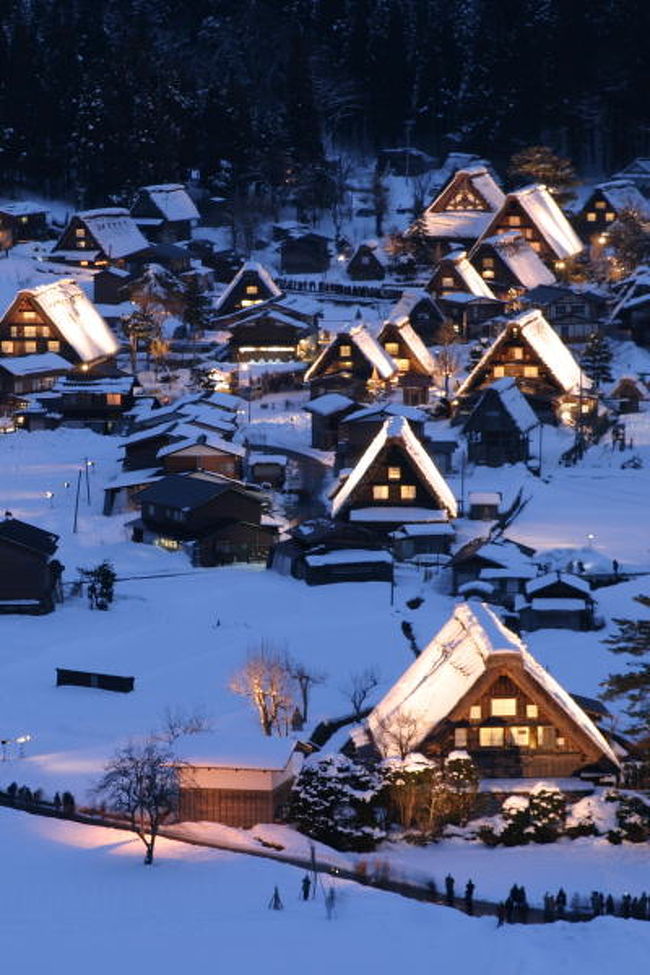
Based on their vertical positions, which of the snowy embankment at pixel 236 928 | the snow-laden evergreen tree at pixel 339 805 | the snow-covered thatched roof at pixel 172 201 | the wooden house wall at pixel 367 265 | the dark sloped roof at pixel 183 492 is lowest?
the snowy embankment at pixel 236 928

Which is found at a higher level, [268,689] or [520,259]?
[520,259]

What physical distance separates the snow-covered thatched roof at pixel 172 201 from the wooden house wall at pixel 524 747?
39170 millimetres

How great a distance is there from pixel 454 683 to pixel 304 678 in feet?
11.0

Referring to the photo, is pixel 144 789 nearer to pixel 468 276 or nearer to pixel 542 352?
pixel 542 352

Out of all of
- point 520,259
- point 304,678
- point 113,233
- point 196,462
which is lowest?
point 304,678

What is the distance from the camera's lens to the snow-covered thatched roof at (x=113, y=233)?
187 feet

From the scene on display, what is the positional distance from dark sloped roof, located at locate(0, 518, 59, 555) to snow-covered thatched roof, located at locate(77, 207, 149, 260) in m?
25.5

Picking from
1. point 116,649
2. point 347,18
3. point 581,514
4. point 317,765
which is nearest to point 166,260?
point 347,18

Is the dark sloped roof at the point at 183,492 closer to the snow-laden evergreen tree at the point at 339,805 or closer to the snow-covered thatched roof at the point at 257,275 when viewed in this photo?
the snow-laden evergreen tree at the point at 339,805

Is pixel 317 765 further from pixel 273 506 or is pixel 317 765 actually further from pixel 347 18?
pixel 347 18

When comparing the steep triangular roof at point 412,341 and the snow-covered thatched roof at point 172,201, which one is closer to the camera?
the steep triangular roof at point 412,341

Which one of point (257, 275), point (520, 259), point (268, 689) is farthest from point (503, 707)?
point (520, 259)

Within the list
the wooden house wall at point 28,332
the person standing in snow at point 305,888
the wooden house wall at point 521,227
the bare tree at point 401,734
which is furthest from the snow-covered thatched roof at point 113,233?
the person standing in snow at point 305,888

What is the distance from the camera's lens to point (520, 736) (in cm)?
2342
